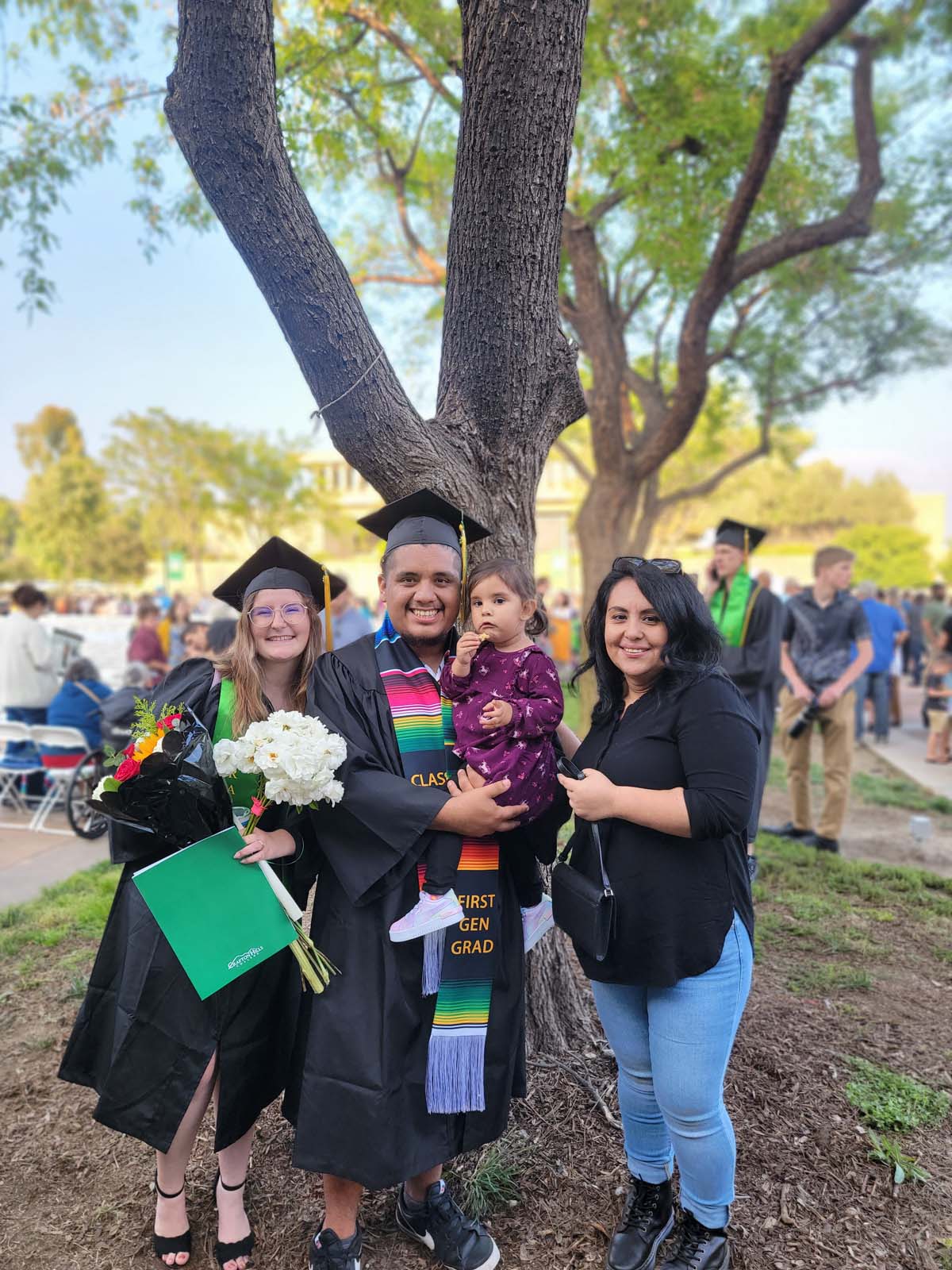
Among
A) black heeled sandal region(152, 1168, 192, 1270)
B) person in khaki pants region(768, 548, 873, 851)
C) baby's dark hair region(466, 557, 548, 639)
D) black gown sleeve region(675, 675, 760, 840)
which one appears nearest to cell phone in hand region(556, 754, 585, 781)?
black gown sleeve region(675, 675, 760, 840)

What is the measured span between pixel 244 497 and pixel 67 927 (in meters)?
31.1

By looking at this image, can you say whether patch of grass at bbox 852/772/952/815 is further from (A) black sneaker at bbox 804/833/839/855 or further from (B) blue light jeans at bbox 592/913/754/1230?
(B) blue light jeans at bbox 592/913/754/1230

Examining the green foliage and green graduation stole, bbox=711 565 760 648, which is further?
the green foliage

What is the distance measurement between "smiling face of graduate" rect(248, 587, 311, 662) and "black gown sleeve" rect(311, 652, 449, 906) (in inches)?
15.0

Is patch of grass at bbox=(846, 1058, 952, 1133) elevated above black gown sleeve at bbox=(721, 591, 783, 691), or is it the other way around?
black gown sleeve at bbox=(721, 591, 783, 691)

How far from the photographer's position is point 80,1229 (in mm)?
2461

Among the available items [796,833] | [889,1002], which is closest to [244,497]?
[796,833]

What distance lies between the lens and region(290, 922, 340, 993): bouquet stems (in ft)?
6.88

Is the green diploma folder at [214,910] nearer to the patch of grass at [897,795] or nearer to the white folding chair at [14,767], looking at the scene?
the white folding chair at [14,767]

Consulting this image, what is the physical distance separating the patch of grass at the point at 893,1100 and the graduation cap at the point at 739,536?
3.05 meters

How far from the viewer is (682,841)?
199 cm

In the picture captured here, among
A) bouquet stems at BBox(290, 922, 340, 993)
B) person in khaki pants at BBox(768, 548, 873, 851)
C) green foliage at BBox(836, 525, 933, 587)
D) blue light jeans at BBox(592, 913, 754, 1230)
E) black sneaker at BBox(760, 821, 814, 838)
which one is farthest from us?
green foliage at BBox(836, 525, 933, 587)

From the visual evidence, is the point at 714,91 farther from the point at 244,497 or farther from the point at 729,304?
the point at 244,497

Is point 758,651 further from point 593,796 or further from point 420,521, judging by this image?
point 593,796
